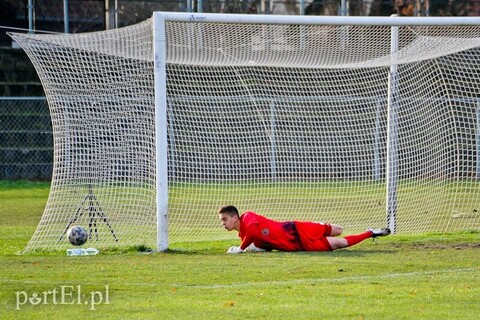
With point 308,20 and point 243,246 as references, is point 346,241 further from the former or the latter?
point 308,20

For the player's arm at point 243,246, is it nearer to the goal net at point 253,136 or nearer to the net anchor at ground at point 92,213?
the goal net at point 253,136

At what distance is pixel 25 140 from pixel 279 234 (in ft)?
56.5

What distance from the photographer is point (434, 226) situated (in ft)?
52.0

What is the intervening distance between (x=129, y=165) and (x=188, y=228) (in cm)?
201

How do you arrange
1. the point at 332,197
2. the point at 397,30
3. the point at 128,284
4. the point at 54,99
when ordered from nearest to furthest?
the point at 128,284 → the point at 54,99 → the point at 397,30 → the point at 332,197

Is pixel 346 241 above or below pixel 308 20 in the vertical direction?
below

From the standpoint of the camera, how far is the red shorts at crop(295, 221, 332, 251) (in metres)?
12.6

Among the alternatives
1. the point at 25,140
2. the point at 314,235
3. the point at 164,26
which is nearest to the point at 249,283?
the point at 314,235

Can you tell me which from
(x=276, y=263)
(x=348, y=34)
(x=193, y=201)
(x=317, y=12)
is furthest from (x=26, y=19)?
(x=276, y=263)

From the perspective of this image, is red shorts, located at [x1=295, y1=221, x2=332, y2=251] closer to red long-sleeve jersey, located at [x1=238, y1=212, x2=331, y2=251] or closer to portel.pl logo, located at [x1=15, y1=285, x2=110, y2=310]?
red long-sleeve jersey, located at [x1=238, y1=212, x2=331, y2=251]

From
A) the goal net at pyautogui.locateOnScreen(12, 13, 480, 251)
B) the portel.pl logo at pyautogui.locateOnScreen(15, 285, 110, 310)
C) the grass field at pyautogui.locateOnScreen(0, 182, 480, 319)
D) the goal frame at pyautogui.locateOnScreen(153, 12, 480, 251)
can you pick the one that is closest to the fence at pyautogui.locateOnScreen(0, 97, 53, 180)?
the goal net at pyautogui.locateOnScreen(12, 13, 480, 251)

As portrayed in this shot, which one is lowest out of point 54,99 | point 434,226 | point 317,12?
point 434,226

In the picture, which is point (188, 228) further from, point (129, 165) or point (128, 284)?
point (128, 284)

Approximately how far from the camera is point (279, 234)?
12477 millimetres
